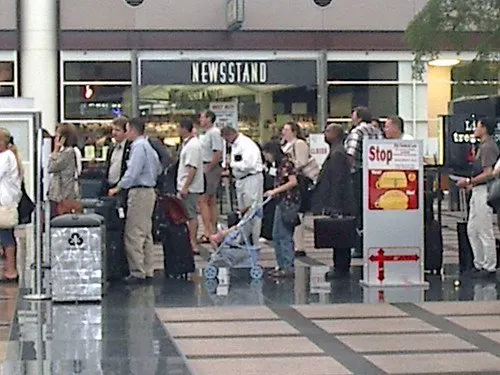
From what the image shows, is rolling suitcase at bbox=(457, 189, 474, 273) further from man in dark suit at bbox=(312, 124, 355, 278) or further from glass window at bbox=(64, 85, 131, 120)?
glass window at bbox=(64, 85, 131, 120)

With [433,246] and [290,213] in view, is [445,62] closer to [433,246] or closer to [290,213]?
[433,246]

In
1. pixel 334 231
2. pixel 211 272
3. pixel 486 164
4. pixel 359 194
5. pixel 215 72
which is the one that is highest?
pixel 215 72

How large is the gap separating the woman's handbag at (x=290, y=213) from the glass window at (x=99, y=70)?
1588cm

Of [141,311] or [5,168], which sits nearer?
[141,311]

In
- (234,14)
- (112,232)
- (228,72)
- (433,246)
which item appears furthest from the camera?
(228,72)

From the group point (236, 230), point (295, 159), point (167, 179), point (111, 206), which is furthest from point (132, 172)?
point (167, 179)

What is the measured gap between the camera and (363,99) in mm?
30922

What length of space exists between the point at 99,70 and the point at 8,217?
15.9 m

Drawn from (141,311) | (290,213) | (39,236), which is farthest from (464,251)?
(39,236)

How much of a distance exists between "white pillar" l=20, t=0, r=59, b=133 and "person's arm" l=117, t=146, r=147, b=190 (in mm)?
15243

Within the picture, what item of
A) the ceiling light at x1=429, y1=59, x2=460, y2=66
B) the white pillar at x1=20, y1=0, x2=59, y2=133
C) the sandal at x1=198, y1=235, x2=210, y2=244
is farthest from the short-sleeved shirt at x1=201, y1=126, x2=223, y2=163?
the ceiling light at x1=429, y1=59, x2=460, y2=66

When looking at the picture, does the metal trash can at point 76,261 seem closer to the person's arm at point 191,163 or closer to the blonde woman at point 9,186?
the blonde woman at point 9,186

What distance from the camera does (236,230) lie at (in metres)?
15.1

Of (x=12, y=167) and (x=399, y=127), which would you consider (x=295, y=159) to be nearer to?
(x=399, y=127)
